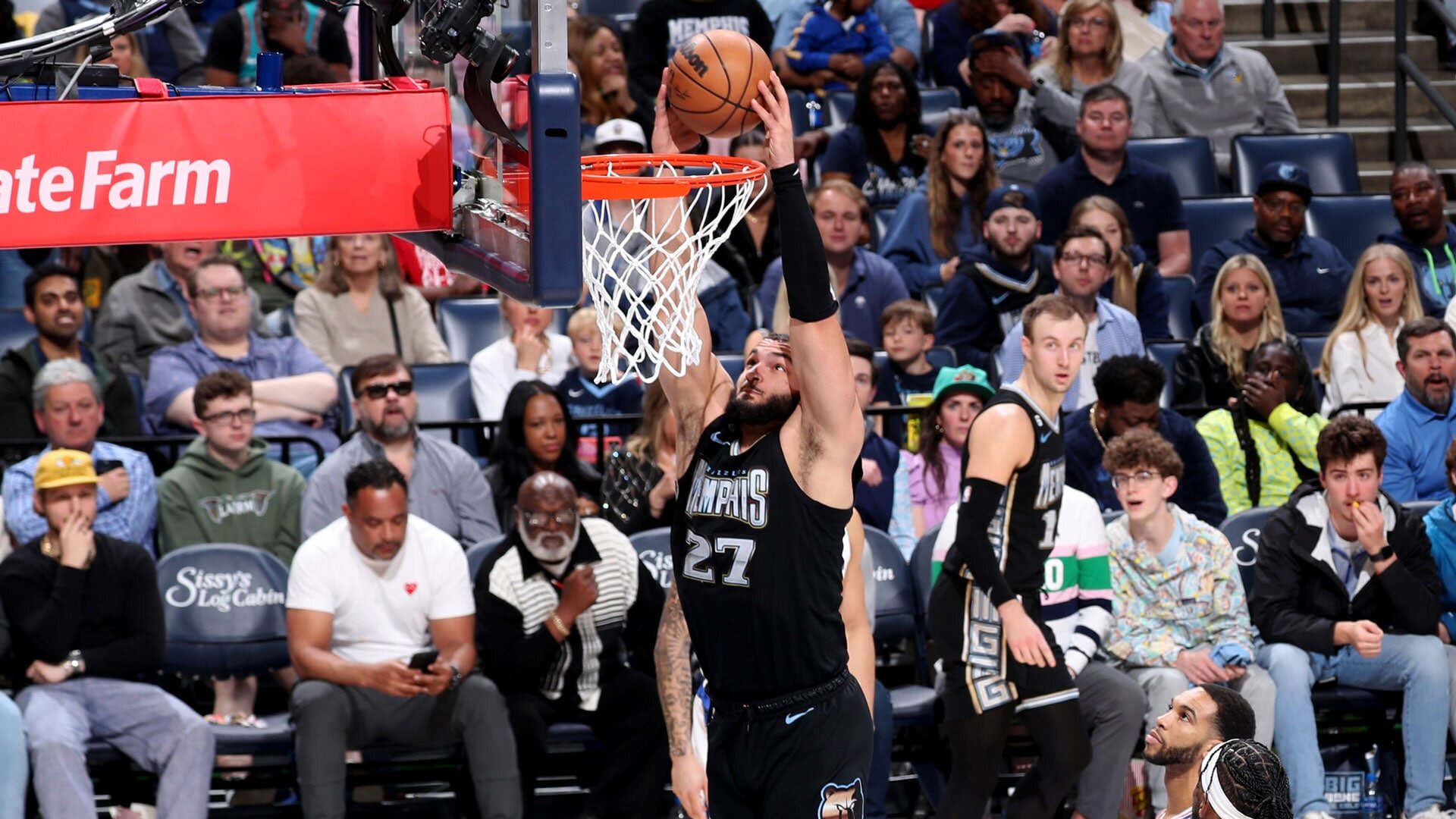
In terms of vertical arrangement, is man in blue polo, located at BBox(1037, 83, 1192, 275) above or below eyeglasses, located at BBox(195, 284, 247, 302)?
above

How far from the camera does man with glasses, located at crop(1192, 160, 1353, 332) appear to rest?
10.3 m

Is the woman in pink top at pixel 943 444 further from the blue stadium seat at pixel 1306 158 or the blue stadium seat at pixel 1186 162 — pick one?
the blue stadium seat at pixel 1306 158

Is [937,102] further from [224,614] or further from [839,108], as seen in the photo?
[224,614]

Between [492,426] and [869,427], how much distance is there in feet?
6.16

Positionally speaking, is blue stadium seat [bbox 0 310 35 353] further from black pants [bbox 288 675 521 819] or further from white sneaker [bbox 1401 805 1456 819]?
white sneaker [bbox 1401 805 1456 819]

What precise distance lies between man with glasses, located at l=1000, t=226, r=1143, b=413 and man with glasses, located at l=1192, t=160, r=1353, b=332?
1090mm

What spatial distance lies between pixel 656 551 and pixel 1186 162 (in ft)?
17.2

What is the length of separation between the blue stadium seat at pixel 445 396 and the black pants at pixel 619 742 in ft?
6.76

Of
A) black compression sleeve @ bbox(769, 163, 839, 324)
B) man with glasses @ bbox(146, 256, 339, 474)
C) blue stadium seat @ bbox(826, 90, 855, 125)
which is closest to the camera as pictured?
black compression sleeve @ bbox(769, 163, 839, 324)

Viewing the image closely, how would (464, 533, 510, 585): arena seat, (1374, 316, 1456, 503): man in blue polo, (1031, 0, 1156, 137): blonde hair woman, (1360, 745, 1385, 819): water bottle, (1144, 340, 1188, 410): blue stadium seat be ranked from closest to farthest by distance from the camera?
(1360, 745, 1385, 819): water bottle
(464, 533, 510, 585): arena seat
(1374, 316, 1456, 503): man in blue polo
(1144, 340, 1188, 410): blue stadium seat
(1031, 0, 1156, 137): blonde hair woman

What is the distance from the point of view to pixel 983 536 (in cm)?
676

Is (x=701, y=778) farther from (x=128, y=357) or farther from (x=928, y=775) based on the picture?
(x=128, y=357)

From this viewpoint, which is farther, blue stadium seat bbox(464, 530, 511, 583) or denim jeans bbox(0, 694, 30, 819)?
blue stadium seat bbox(464, 530, 511, 583)

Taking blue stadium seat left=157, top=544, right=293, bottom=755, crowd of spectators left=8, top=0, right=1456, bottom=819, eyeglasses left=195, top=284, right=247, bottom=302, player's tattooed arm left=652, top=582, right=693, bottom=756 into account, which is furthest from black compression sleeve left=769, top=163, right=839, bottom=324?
eyeglasses left=195, top=284, right=247, bottom=302
